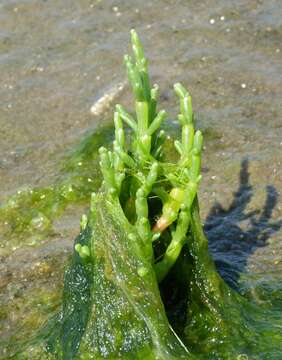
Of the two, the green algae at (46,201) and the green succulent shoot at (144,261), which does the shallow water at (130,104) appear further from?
the green succulent shoot at (144,261)

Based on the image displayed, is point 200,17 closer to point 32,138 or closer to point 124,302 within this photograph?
point 32,138

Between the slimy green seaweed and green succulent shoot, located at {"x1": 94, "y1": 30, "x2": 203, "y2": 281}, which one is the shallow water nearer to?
the slimy green seaweed

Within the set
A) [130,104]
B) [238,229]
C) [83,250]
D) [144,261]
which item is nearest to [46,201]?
[238,229]

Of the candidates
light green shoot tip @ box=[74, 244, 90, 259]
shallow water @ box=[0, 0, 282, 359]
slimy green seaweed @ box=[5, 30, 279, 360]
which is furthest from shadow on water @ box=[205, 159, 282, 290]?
light green shoot tip @ box=[74, 244, 90, 259]

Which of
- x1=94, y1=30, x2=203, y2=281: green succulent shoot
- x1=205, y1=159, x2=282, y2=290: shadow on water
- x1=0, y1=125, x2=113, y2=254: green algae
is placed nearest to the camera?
x1=94, y1=30, x2=203, y2=281: green succulent shoot

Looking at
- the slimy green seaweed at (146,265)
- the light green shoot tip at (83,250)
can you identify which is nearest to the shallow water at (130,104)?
the slimy green seaweed at (146,265)

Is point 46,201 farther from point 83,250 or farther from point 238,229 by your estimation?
point 83,250

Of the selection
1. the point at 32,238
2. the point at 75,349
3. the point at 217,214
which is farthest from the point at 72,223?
the point at 75,349
